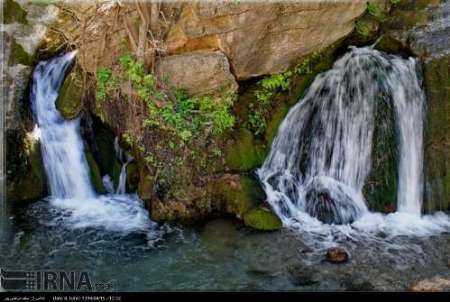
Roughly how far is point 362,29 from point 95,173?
14.9 feet

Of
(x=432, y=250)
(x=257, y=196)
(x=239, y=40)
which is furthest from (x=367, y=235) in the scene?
(x=239, y=40)

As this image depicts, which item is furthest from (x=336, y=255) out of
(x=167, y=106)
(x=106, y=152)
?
(x=106, y=152)

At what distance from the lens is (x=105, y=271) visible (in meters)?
5.99

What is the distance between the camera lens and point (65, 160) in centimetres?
740

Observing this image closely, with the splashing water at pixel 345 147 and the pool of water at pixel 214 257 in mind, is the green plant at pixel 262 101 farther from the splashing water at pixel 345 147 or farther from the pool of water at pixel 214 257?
the pool of water at pixel 214 257

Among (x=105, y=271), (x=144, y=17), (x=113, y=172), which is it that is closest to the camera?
(x=105, y=271)

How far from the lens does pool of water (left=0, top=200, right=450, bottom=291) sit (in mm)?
5820

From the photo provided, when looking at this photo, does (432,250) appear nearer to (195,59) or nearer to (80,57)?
(195,59)

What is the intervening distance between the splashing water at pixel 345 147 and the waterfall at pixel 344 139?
0.01 m

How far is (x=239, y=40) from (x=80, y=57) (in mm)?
2240

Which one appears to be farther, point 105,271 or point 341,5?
point 341,5

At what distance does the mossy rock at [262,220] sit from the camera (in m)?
6.79

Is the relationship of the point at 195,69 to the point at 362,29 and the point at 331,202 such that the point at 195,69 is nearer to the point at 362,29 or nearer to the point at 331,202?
the point at 331,202

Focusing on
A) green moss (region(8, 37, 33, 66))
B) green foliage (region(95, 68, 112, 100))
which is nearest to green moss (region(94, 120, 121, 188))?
green foliage (region(95, 68, 112, 100))
